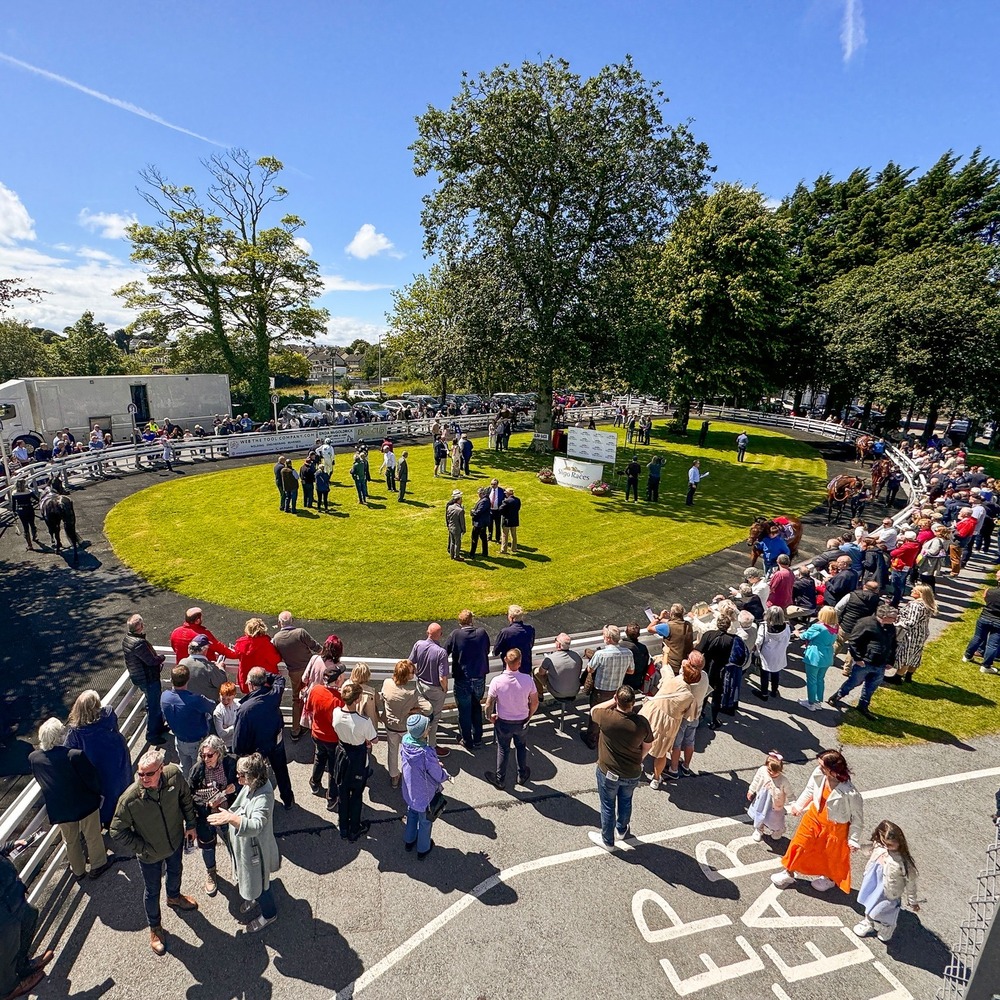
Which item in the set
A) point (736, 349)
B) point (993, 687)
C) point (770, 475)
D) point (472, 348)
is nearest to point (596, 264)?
point (472, 348)

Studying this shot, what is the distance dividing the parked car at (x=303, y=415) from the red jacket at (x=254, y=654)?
28347mm

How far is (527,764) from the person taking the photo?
7.26 metres

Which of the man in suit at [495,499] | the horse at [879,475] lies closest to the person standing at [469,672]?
the man in suit at [495,499]

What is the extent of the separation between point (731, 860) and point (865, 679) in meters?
4.18

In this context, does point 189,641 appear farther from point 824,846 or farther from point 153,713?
point 824,846

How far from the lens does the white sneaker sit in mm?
6004

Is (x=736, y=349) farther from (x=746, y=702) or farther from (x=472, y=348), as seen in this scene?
(x=746, y=702)

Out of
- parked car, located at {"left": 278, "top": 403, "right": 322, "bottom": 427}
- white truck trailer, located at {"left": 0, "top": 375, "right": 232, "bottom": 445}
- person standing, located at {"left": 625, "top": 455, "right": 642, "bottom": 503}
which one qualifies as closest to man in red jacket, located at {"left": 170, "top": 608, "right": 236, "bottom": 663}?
person standing, located at {"left": 625, "top": 455, "right": 642, "bottom": 503}

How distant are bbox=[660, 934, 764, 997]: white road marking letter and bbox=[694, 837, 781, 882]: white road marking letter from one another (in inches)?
31.6

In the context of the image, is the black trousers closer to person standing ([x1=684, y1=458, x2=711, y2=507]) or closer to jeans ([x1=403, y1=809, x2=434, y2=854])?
person standing ([x1=684, y1=458, x2=711, y2=507])

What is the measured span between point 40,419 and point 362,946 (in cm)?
2956

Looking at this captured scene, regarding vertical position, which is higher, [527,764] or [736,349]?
[736,349]

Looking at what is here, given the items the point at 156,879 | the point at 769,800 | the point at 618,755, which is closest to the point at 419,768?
the point at 618,755

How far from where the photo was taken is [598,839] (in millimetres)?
6078
